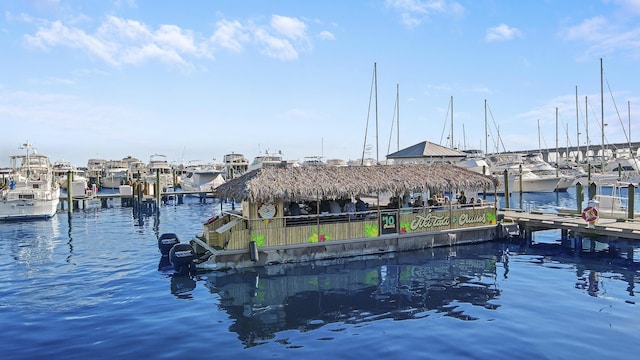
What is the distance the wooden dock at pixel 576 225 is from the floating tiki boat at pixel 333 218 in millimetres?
2340

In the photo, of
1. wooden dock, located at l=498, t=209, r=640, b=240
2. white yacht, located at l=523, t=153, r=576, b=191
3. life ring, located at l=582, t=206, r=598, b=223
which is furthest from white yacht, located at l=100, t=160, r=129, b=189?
life ring, located at l=582, t=206, r=598, b=223

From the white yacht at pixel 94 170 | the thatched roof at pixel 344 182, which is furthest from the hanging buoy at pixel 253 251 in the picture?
the white yacht at pixel 94 170

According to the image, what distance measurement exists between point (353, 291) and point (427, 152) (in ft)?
57.1

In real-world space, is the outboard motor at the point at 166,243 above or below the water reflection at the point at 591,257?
above

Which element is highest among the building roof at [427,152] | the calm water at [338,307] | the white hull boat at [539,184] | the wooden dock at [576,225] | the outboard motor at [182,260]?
the building roof at [427,152]

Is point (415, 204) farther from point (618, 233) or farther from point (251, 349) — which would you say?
point (251, 349)

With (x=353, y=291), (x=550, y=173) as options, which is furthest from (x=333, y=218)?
(x=550, y=173)

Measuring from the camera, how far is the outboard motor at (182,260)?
64.5 feet

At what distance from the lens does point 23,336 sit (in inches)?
517

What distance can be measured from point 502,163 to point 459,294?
200ft

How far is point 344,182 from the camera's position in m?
22.0

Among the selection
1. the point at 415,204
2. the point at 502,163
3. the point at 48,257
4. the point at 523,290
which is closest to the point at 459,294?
the point at 523,290

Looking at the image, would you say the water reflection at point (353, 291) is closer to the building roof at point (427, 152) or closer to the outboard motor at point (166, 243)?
the outboard motor at point (166, 243)

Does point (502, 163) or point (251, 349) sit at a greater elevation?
point (502, 163)
